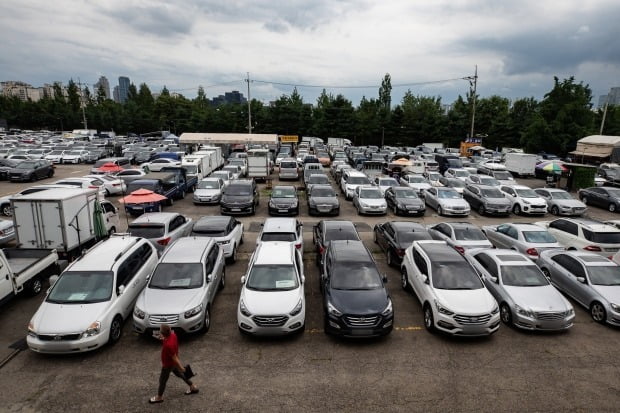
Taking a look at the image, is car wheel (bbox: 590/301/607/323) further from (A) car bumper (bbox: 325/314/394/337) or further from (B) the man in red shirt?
(B) the man in red shirt

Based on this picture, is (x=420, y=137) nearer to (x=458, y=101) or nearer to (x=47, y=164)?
(x=458, y=101)

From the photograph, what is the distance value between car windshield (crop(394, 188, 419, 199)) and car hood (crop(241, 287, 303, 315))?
48.2ft

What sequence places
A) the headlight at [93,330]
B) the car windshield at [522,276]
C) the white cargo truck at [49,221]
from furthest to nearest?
the white cargo truck at [49,221] → the car windshield at [522,276] → the headlight at [93,330]

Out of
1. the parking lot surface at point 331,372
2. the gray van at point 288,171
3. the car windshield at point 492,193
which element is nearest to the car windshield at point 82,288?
the parking lot surface at point 331,372

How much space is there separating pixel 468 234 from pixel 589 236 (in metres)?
4.47

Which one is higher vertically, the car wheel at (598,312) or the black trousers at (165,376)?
the black trousers at (165,376)

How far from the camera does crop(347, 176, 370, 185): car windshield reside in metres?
26.7

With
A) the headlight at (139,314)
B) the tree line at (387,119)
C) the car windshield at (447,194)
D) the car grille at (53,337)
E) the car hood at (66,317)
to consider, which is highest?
the tree line at (387,119)

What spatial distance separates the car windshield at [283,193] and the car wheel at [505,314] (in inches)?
525

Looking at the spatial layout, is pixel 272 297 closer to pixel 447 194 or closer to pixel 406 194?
pixel 406 194

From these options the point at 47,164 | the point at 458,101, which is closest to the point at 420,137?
the point at 458,101

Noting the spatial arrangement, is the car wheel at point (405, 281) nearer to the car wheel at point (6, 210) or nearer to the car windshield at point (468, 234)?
the car windshield at point (468, 234)

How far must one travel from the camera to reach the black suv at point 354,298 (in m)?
8.86

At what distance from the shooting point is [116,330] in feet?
29.6
